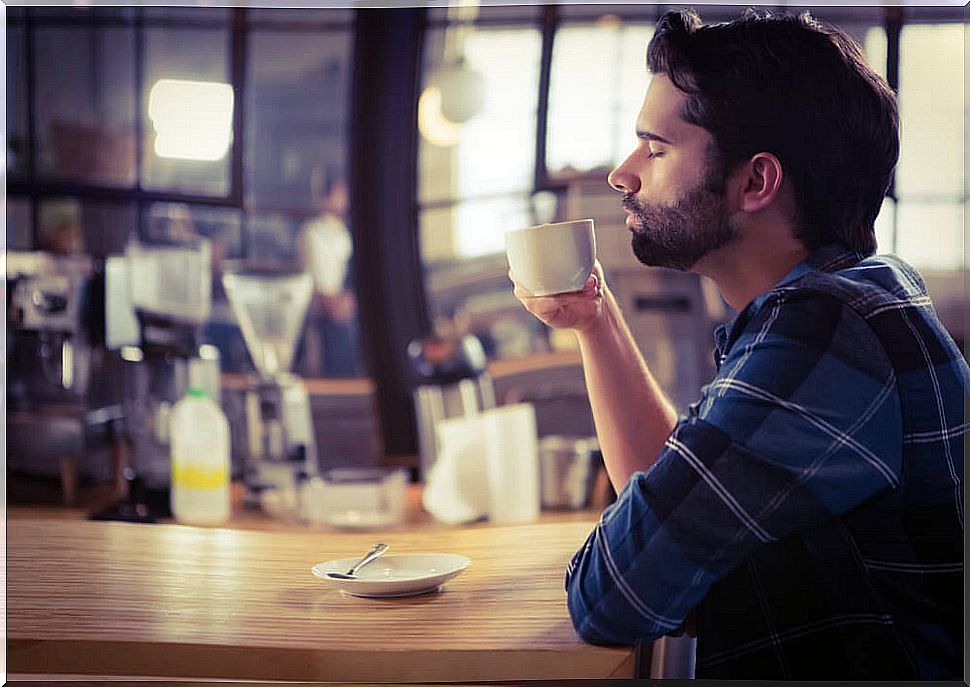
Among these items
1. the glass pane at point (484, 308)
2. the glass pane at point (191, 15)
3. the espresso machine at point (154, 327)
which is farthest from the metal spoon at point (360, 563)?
the glass pane at point (191, 15)

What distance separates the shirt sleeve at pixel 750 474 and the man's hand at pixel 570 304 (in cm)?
25

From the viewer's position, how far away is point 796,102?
103 centimetres

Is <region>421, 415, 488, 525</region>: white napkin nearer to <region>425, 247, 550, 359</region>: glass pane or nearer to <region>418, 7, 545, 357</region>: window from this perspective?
<region>425, 247, 550, 359</region>: glass pane

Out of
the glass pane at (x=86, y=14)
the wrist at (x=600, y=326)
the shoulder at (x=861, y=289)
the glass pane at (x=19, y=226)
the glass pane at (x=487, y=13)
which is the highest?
the glass pane at (x=487, y=13)

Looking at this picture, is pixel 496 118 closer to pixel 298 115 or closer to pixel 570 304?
pixel 298 115

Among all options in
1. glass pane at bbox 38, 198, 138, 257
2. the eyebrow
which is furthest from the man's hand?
glass pane at bbox 38, 198, 138, 257

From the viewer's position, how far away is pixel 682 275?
2.64m

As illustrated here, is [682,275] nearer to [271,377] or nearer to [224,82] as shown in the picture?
[271,377]

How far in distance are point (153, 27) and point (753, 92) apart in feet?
9.16

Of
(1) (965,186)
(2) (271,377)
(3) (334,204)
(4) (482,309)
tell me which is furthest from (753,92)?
(3) (334,204)

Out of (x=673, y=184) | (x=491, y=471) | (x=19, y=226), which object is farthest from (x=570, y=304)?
(x=19, y=226)

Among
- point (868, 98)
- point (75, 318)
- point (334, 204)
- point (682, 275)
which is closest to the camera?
point (868, 98)

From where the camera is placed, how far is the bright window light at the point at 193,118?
125 inches

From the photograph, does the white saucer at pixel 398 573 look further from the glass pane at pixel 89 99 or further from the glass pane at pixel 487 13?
the glass pane at pixel 487 13
